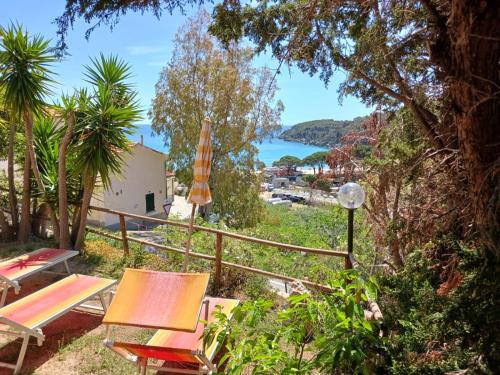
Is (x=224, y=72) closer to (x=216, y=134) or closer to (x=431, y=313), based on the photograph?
(x=216, y=134)

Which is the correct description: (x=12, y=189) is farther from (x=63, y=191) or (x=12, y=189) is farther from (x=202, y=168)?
(x=202, y=168)

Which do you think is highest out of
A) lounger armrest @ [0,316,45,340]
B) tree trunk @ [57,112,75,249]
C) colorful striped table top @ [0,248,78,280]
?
tree trunk @ [57,112,75,249]

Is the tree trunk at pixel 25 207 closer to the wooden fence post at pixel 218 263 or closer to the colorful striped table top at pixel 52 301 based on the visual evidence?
the colorful striped table top at pixel 52 301

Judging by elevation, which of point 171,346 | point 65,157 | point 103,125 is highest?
point 103,125

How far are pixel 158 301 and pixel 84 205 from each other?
380 centimetres

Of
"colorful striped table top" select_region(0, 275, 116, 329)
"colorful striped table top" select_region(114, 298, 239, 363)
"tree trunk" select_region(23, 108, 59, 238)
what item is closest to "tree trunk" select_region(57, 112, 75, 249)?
"tree trunk" select_region(23, 108, 59, 238)

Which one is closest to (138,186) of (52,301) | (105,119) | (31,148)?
(31,148)

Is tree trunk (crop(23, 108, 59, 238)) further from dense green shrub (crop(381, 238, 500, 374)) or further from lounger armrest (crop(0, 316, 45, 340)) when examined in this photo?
dense green shrub (crop(381, 238, 500, 374))

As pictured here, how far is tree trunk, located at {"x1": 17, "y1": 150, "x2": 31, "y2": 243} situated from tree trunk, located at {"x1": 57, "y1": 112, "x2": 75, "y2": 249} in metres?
0.79

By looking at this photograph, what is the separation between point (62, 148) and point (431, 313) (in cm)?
617

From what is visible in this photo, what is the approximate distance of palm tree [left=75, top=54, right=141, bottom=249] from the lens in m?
6.34

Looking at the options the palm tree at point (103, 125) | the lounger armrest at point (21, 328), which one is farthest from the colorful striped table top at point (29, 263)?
the palm tree at point (103, 125)

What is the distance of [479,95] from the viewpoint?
192 centimetres

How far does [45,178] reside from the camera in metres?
7.10
